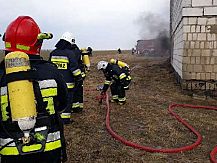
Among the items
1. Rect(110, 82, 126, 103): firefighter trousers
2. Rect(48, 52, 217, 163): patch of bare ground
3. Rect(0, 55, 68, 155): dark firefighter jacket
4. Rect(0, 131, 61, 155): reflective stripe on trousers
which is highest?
Rect(0, 55, 68, 155): dark firefighter jacket

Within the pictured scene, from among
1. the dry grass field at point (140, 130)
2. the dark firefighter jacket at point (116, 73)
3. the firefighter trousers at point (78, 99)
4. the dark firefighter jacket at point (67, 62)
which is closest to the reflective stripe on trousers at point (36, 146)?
the dry grass field at point (140, 130)

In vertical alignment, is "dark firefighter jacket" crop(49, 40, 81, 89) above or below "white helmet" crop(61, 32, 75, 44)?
below

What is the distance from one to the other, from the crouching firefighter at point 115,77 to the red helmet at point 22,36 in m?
5.52

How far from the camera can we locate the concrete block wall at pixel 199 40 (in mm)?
9398

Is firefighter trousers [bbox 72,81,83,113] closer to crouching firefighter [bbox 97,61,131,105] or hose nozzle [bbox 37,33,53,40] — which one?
crouching firefighter [bbox 97,61,131,105]

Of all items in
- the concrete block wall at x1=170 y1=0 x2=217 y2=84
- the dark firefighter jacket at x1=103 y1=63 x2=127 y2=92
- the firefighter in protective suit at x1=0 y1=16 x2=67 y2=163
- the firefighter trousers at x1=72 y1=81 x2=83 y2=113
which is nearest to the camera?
the firefighter in protective suit at x1=0 y1=16 x2=67 y2=163

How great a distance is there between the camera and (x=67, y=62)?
19.9 feet

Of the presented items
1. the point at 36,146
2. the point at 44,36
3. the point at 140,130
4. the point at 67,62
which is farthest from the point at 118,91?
the point at 36,146

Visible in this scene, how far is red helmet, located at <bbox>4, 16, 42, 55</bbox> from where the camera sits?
7.68 ft

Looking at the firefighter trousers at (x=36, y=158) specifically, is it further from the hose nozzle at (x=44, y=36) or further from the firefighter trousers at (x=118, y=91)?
the firefighter trousers at (x=118, y=91)

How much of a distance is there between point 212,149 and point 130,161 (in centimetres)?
154

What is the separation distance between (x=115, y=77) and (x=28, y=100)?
19.7 feet

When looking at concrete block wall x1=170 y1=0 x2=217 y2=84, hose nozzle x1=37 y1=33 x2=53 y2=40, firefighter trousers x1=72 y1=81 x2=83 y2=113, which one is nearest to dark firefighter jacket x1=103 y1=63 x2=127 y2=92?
firefighter trousers x1=72 y1=81 x2=83 y2=113

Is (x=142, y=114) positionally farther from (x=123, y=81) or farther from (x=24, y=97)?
(x=24, y=97)
